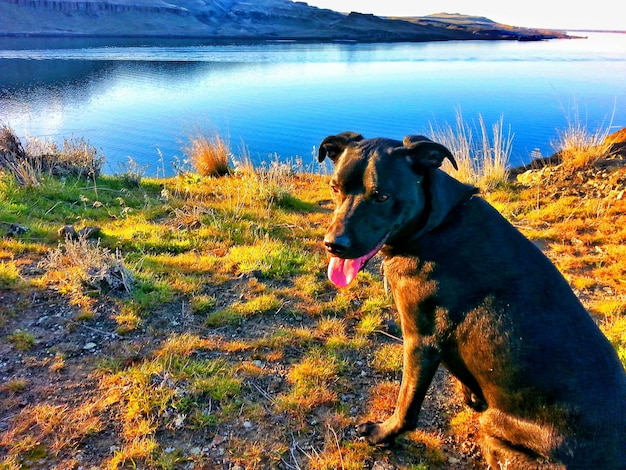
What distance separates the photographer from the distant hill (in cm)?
6550

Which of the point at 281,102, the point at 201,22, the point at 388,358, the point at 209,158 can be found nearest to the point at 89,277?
the point at 388,358

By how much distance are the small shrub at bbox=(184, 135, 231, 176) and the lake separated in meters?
0.74

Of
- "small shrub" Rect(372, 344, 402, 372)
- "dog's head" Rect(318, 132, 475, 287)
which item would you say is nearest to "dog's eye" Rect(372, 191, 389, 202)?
"dog's head" Rect(318, 132, 475, 287)

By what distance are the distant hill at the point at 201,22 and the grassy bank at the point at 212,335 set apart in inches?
2577

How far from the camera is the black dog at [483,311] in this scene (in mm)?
2094

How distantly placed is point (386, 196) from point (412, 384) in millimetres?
1115

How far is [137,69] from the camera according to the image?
29.7 m

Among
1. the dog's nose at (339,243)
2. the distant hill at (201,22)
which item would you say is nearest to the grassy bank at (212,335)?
the dog's nose at (339,243)

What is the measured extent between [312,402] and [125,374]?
1.42 metres

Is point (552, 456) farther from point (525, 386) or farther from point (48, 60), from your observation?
point (48, 60)

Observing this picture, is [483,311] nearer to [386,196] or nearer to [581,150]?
[386,196]

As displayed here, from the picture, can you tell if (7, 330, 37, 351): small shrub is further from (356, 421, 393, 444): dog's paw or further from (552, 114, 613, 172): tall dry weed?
(552, 114, 613, 172): tall dry weed

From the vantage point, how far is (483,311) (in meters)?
2.31

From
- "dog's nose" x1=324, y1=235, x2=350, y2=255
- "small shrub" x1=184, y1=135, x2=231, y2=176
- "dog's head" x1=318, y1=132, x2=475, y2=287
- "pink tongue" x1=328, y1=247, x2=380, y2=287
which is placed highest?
"dog's head" x1=318, y1=132, x2=475, y2=287
